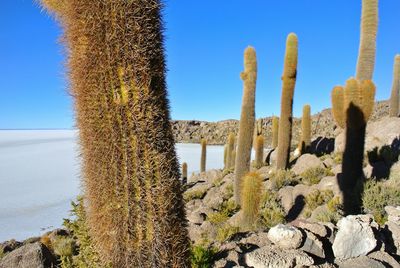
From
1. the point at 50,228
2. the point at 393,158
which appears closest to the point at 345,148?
the point at 393,158

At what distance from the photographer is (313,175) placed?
40.4 feet

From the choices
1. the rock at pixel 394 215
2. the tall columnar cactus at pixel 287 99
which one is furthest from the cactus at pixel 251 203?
the tall columnar cactus at pixel 287 99

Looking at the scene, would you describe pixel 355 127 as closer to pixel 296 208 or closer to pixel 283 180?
pixel 296 208

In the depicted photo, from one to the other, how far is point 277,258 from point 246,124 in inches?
324

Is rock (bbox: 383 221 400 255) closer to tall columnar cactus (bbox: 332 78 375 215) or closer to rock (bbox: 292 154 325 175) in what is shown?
tall columnar cactus (bbox: 332 78 375 215)

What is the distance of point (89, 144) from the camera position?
3.36 metres

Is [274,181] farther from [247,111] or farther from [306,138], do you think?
[306,138]

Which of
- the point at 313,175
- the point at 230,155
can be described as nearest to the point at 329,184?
the point at 313,175

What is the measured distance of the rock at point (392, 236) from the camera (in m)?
5.61

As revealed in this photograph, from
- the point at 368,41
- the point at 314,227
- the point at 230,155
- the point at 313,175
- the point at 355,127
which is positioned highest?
the point at 368,41

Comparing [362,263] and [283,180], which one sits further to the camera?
[283,180]

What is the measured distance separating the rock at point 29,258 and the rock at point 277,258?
3.10m

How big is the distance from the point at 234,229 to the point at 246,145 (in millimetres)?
4423

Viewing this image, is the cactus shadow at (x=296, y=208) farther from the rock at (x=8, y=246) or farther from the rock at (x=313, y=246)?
the rock at (x=8, y=246)
